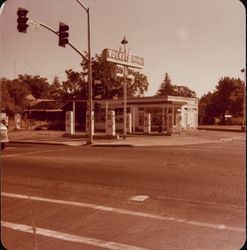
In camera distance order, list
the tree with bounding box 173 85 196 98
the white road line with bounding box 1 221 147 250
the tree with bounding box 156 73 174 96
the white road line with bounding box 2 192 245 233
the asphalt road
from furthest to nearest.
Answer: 1. the tree with bounding box 156 73 174 96
2. the tree with bounding box 173 85 196 98
3. the white road line with bounding box 2 192 245 233
4. the asphalt road
5. the white road line with bounding box 1 221 147 250

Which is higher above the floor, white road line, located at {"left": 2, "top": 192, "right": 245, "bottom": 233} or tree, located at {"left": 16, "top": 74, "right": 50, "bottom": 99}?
tree, located at {"left": 16, "top": 74, "right": 50, "bottom": 99}

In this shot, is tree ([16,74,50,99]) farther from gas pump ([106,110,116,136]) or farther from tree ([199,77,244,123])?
gas pump ([106,110,116,136])

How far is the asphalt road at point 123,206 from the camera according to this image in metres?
A: 6.20

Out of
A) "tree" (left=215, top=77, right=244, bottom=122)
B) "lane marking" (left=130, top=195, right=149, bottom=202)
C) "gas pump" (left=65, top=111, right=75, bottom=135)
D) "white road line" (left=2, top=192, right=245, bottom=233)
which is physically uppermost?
"tree" (left=215, top=77, right=244, bottom=122)

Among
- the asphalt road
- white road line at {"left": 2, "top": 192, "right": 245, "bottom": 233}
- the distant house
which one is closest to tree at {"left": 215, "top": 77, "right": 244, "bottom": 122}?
the distant house

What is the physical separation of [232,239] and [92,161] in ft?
32.3

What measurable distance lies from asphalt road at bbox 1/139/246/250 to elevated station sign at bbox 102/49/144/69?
14217 mm

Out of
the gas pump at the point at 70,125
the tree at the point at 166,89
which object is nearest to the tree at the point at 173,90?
the tree at the point at 166,89

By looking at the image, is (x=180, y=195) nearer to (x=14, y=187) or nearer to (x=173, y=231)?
(x=173, y=231)

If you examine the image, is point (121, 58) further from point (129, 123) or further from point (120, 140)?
point (129, 123)

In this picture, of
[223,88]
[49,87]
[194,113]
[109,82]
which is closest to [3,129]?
[194,113]

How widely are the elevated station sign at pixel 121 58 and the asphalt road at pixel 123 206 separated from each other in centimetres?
1422

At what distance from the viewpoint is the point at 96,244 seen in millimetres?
5984

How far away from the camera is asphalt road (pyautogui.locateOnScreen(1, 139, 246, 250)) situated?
6195 millimetres
